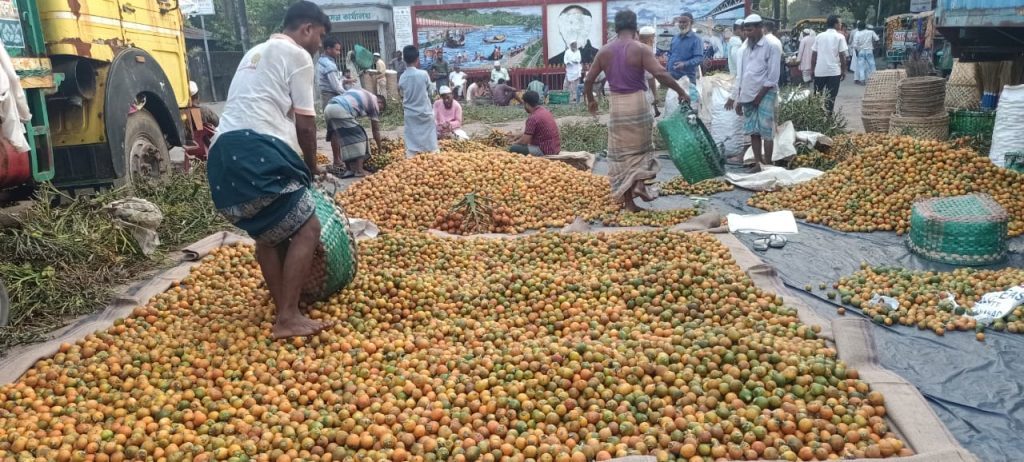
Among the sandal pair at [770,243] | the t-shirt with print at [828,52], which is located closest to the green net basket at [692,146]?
the sandal pair at [770,243]

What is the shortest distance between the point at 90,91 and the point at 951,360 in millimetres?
6026

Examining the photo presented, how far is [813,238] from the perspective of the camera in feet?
19.1

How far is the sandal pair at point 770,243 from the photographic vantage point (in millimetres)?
5543

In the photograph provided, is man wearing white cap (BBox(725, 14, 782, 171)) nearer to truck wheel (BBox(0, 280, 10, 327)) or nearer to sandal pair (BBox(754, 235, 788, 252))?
sandal pair (BBox(754, 235, 788, 252))

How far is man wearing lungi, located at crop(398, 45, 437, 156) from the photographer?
9266 millimetres

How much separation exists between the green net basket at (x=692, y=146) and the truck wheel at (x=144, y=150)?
4708 mm

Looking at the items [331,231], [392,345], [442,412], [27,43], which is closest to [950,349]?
[442,412]

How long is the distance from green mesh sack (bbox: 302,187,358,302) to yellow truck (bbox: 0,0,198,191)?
7.36ft

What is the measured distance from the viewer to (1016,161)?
6.50 meters

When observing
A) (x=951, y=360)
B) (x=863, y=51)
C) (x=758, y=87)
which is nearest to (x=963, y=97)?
(x=758, y=87)

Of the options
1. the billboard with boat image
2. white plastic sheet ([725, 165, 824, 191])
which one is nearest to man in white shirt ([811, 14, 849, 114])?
white plastic sheet ([725, 165, 824, 191])

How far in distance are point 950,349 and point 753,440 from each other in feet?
5.34

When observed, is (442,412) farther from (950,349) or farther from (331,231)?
(950,349)

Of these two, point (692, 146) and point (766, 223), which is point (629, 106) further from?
point (766, 223)
